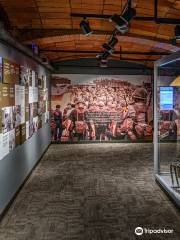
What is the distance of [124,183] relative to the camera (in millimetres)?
6723

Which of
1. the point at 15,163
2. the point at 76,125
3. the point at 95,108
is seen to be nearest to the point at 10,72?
the point at 15,163

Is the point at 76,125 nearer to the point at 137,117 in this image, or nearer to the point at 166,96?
the point at 137,117

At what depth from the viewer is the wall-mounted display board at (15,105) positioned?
491 centimetres

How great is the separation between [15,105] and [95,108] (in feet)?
25.2

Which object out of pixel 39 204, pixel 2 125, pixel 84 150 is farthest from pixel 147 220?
pixel 84 150

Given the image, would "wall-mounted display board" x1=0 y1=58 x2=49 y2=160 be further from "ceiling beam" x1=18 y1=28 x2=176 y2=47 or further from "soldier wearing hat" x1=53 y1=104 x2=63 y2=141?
"soldier wearing hat" x1=53 y1=104 x2=63 y2=141

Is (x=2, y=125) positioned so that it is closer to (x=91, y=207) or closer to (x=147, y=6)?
(x=91, y=207)

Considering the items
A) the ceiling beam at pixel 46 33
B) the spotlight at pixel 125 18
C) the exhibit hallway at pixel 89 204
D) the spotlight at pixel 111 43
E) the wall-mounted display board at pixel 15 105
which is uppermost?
the ceiling beam at pixel 46 33

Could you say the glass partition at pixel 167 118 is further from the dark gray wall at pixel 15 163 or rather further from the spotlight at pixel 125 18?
the dark gray wall at pixel 15 163

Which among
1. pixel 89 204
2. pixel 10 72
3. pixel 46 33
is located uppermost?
pixel 46 33

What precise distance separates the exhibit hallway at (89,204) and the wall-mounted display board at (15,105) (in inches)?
43.5

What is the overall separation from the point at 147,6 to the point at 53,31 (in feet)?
9.79

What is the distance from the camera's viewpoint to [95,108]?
1333cm

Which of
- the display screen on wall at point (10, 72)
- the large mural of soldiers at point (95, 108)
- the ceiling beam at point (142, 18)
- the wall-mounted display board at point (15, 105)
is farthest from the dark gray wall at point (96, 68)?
the ceiling beam at point (142, 18)
